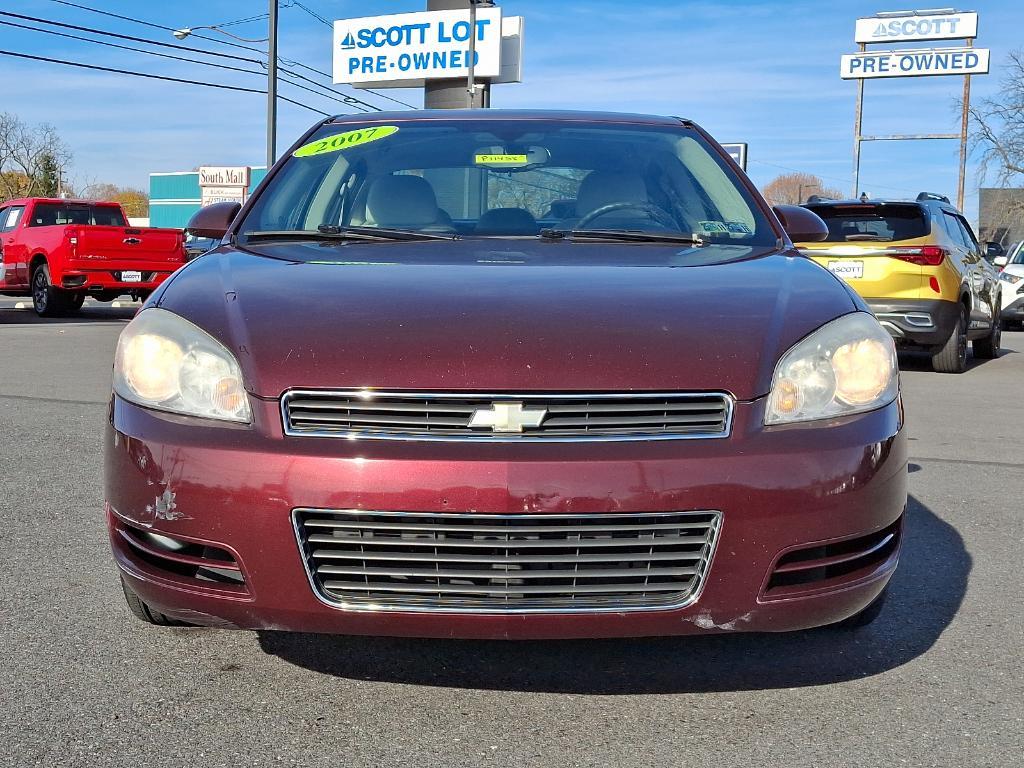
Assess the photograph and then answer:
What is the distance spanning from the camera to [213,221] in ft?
13.3

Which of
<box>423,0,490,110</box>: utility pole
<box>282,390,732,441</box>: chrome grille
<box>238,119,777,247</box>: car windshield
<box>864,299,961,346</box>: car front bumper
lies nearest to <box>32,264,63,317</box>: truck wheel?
<box>864,299,961,346</box>: car front bumper

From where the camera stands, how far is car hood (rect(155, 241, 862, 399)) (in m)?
2.57

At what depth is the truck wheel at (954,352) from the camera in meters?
11.4

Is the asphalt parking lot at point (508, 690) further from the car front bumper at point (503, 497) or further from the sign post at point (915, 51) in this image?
the sign post at point (915, 51)

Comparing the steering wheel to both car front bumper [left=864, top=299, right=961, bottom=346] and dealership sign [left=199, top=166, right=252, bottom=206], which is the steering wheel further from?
dealership sign [left=199, top=166, right=252, bottom=206]

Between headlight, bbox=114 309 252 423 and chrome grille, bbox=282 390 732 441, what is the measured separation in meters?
0.19

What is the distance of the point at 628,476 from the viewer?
2.43 m

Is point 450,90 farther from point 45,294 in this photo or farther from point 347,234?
point 347,234

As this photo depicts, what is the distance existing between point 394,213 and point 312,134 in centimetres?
70

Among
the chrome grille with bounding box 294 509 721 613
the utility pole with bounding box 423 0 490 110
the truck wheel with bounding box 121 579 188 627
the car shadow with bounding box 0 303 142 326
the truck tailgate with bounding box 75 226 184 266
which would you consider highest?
the utility pole with bounding box 423 0 490 110

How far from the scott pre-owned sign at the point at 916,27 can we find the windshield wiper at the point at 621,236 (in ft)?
198

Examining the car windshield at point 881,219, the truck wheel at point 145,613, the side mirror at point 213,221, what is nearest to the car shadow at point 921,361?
the car windshield at point 881,219

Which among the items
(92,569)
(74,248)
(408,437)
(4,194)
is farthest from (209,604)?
(4,194)

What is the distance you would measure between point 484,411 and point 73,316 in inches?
719
